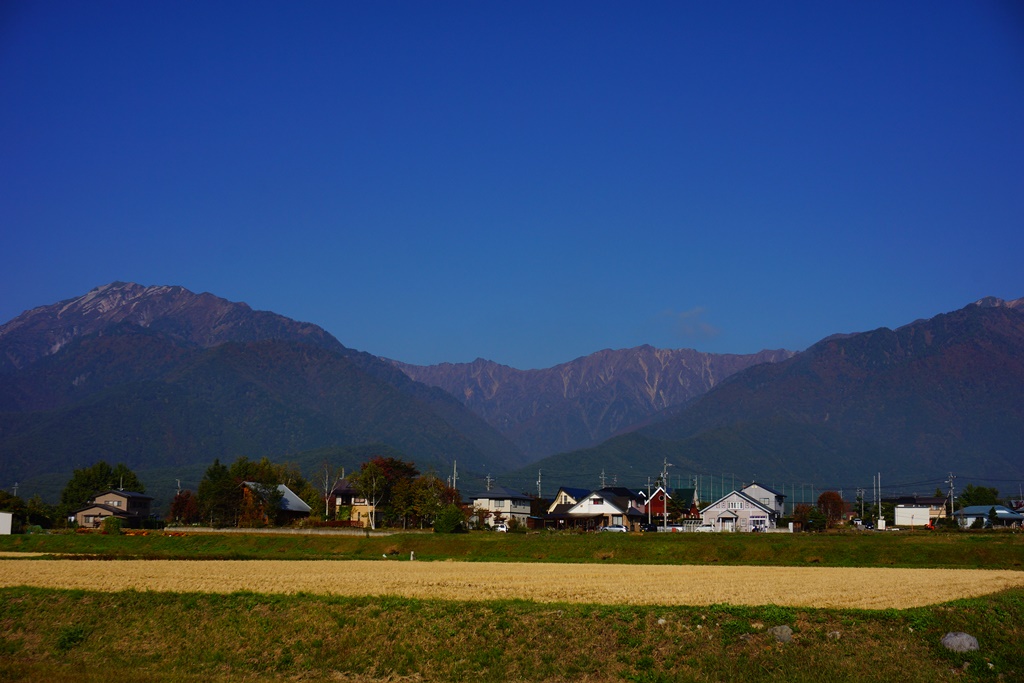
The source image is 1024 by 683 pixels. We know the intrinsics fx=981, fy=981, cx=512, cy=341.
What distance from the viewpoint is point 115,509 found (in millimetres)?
120625

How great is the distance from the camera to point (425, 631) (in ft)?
91.5

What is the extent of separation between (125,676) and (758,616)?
55.4ft

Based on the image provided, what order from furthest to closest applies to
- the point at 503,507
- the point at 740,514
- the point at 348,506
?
the point at 503,507, the point at 348,506, the point at 740,514

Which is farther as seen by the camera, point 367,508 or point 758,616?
point 367,508

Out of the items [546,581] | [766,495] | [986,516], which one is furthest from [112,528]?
[986,516]

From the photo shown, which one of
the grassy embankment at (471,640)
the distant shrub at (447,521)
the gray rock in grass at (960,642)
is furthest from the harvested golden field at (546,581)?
the distant shrub at (447,521)

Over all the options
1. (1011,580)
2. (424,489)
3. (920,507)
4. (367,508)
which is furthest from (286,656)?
(920,507)

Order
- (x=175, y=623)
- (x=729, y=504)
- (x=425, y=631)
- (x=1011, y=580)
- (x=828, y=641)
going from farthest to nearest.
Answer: (x=729, y=504)
(x=1011, y=580)
(x=175, y=623)
(x=425, y=631)
(x=828, y=641)

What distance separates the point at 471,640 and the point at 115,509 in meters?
106

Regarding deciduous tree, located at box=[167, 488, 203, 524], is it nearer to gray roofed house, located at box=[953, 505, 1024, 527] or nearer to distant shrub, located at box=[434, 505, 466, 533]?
distant shrub, located at box=[434, 505, 466, 533]

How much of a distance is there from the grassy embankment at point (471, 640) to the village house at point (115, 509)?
8933 centimetres

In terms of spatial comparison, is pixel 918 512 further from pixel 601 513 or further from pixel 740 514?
pixel 601 513

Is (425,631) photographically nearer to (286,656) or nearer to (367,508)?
(286,656)

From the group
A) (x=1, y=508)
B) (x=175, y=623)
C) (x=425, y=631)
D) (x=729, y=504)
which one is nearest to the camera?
(x=425, y=631)
